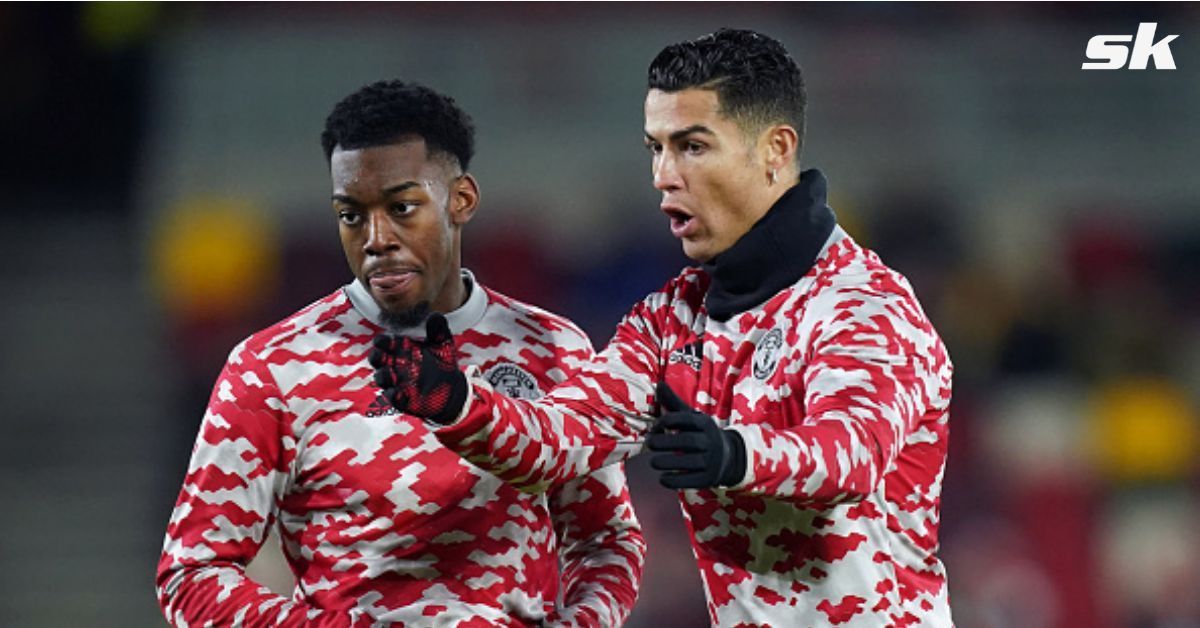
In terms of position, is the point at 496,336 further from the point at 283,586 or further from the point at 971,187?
the point at 971,187

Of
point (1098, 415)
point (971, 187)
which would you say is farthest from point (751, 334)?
point (971, 187)

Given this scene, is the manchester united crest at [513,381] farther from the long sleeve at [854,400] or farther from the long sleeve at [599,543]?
the long sleeve at [854,400]

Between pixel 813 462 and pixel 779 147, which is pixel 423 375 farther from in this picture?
pixel 779 147

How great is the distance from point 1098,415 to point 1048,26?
91.1 inches

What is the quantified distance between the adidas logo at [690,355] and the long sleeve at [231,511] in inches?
26.3

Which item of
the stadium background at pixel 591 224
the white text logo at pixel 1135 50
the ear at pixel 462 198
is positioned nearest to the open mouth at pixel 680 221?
the ear at pixel 462 198

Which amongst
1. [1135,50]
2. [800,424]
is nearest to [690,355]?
[800,424]

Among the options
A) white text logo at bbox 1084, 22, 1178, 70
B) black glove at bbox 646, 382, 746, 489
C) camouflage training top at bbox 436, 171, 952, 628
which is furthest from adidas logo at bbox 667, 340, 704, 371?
white text logo at bbox 1084, 22, 1178, 70

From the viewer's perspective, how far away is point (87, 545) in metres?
7.59

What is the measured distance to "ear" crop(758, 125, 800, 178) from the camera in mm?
2910

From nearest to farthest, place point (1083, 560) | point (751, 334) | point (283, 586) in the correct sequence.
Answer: point (751, 334) → point (283, 586) → point (1083, 560)

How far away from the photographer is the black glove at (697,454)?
2312 mm

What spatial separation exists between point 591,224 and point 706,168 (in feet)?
17.4

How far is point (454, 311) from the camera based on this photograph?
3201 millimetres
